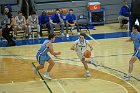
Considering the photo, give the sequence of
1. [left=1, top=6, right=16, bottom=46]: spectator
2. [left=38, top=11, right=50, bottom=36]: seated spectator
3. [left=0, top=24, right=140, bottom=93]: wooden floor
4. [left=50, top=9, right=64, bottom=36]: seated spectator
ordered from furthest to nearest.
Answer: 1. [left=50, top=9, right=64, bottom=36]: seated spectator
2. [left=38, top=11, right=50, bottom=36]: seated spectator
3. [left=1, top=6, right=16, bottom=46]: spectator
4. [left=0, top=24, right=140, bottom=93]: wooden floor

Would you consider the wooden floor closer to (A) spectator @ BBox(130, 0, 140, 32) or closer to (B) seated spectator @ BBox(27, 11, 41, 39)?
(B) seated spectator @ BBox(27, 11, 41, 39)

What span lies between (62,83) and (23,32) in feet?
27.9

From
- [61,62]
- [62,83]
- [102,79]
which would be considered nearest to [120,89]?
[102,79]

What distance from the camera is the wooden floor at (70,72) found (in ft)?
34.8

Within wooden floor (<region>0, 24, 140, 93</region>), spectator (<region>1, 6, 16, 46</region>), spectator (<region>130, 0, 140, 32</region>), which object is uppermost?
spectator (<region>130, 0, 140, 32</region>)

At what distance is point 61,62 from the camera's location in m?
13.8

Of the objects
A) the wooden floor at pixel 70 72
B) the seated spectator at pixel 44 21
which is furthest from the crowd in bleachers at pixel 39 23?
the wooden floor at pixel 70 72

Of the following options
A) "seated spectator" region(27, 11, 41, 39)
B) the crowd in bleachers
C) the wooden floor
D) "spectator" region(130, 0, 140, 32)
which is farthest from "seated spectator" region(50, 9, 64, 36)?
"spectator" region(130, 0, 140, 32)

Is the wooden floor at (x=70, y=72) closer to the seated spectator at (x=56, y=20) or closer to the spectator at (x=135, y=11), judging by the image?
the seated spectator at (x=56, y=20)

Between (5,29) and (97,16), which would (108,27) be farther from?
(5,29)

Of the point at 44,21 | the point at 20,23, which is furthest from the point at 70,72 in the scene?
the point at 44,21

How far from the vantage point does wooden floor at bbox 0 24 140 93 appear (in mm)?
10609

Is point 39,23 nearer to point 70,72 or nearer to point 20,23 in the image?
point 20,23

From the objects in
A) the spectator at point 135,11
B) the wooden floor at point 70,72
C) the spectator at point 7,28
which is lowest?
the wooden floor at point 70,72
